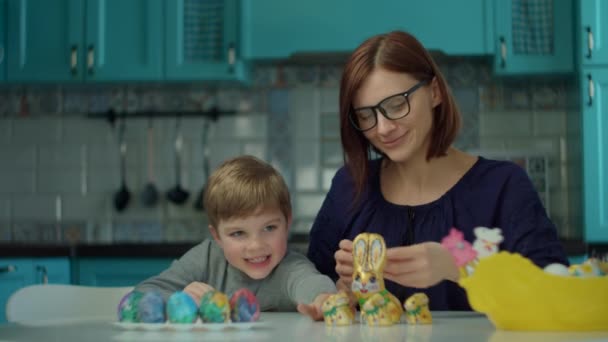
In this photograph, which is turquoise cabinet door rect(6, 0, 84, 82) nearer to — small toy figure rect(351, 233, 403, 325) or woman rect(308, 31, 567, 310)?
woman rect(308, 31, 567, 310)

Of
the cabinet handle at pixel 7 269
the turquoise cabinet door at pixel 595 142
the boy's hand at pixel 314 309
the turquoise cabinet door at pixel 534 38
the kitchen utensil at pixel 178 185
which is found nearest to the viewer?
the boy's hand at pixel 314 309

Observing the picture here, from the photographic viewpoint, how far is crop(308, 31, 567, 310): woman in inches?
72.8

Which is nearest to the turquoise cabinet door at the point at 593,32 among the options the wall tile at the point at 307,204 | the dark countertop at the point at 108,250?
the dark countertop at the point at 108,250

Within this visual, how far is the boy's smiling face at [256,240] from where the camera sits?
169cm

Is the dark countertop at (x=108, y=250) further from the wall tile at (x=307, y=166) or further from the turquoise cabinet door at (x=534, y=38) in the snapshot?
the turquoise cabinet door at (x=534, y=38)

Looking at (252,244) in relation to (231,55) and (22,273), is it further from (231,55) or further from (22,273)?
(231,55)

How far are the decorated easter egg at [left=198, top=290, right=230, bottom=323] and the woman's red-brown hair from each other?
0.67m

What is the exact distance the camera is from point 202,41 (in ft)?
13.1

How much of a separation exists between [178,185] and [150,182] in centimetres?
14

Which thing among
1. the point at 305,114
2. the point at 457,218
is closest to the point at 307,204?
the point at 305,114

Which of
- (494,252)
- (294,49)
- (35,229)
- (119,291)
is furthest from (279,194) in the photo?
(35,229)

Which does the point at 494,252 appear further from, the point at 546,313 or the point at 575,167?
the point at 575,167

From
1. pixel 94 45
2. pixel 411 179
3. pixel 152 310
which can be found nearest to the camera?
pixel 152 310

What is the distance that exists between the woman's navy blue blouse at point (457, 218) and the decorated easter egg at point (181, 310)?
72cm
